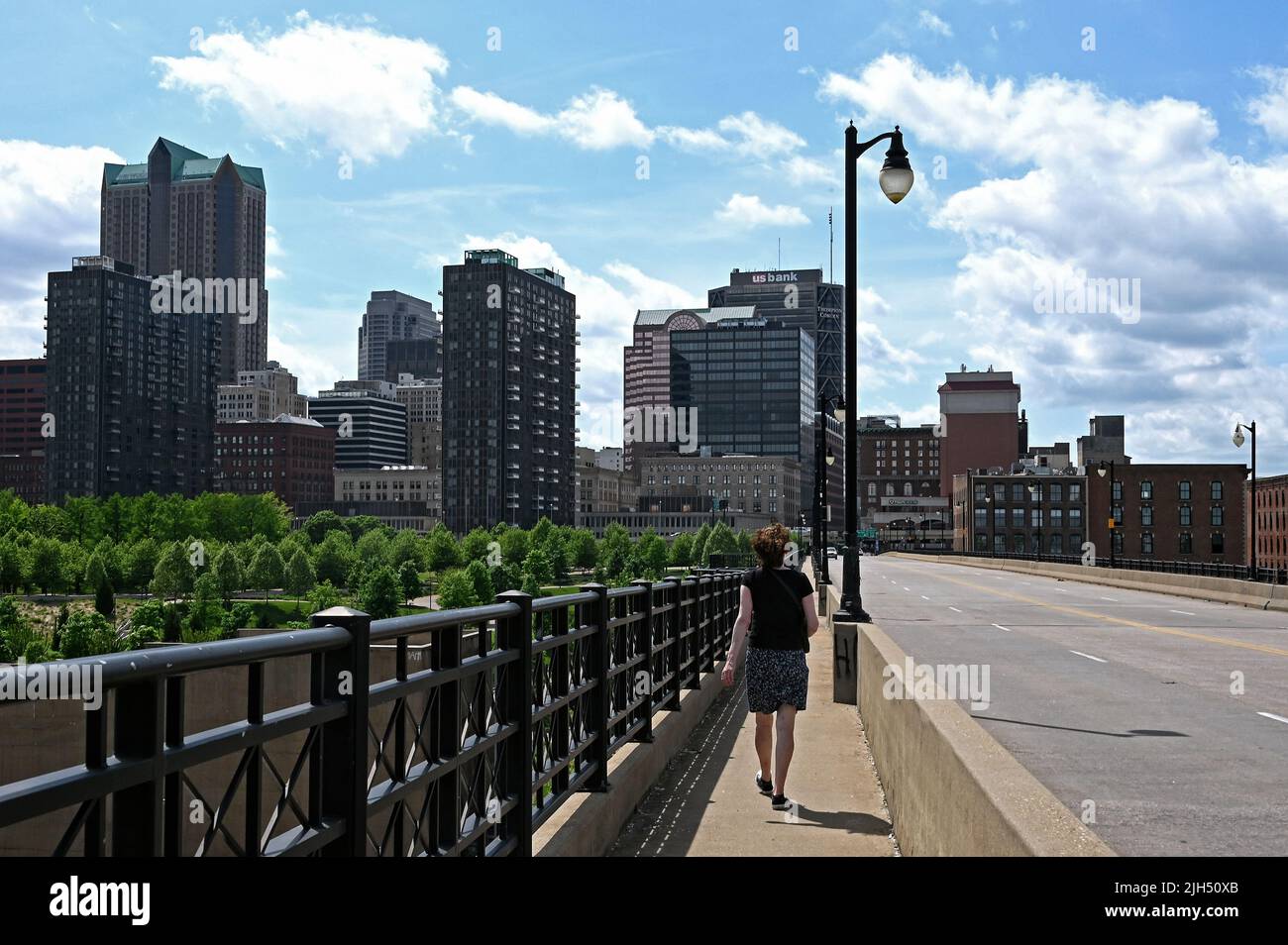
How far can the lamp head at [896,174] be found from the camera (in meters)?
16.4

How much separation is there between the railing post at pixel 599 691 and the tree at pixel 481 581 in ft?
371

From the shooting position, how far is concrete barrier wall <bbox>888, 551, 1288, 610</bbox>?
32.9 m

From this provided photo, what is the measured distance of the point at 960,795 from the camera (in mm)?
5734

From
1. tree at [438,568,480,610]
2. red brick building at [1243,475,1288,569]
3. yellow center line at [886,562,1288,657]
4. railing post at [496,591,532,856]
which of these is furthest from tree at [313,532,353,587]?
railing post at [496,591,532,856]

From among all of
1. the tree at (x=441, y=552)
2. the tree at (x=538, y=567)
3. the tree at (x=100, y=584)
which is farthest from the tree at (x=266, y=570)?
the tree at (x=538, y=567)

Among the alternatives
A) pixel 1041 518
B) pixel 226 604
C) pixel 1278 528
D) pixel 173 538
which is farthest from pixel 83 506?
pixel 1278 528

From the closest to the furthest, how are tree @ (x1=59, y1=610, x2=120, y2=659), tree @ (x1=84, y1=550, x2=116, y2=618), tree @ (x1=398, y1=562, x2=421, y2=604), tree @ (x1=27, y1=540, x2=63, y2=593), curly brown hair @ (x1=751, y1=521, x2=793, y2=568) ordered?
curly brown hair @ (x1=751, y1=521, x2=793, y2=568) < tree @ (x1=59, y1=610, x2=120, y2=659) < tree @ (x1=84, y1=550, x2=116, y2=618) < tree @ (x1=27, y1=540, x2=63, y2=593) < tree @ (x1=398, y1=562, x2=421, y2=604)

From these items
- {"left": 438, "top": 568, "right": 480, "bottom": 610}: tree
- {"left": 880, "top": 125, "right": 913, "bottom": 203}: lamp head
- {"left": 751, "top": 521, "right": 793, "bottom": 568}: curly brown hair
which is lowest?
{"left": 438, "top": 568, "right": 480, "bottom": 610}: tree

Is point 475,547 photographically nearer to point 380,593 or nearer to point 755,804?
point 380,593

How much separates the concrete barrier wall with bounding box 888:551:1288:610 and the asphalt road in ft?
16.2

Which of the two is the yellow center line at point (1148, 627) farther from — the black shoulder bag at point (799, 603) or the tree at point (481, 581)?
the tree at point (481, 581)

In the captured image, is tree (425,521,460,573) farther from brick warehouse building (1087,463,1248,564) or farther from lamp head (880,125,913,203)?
lamp head (880,125,913,203)
